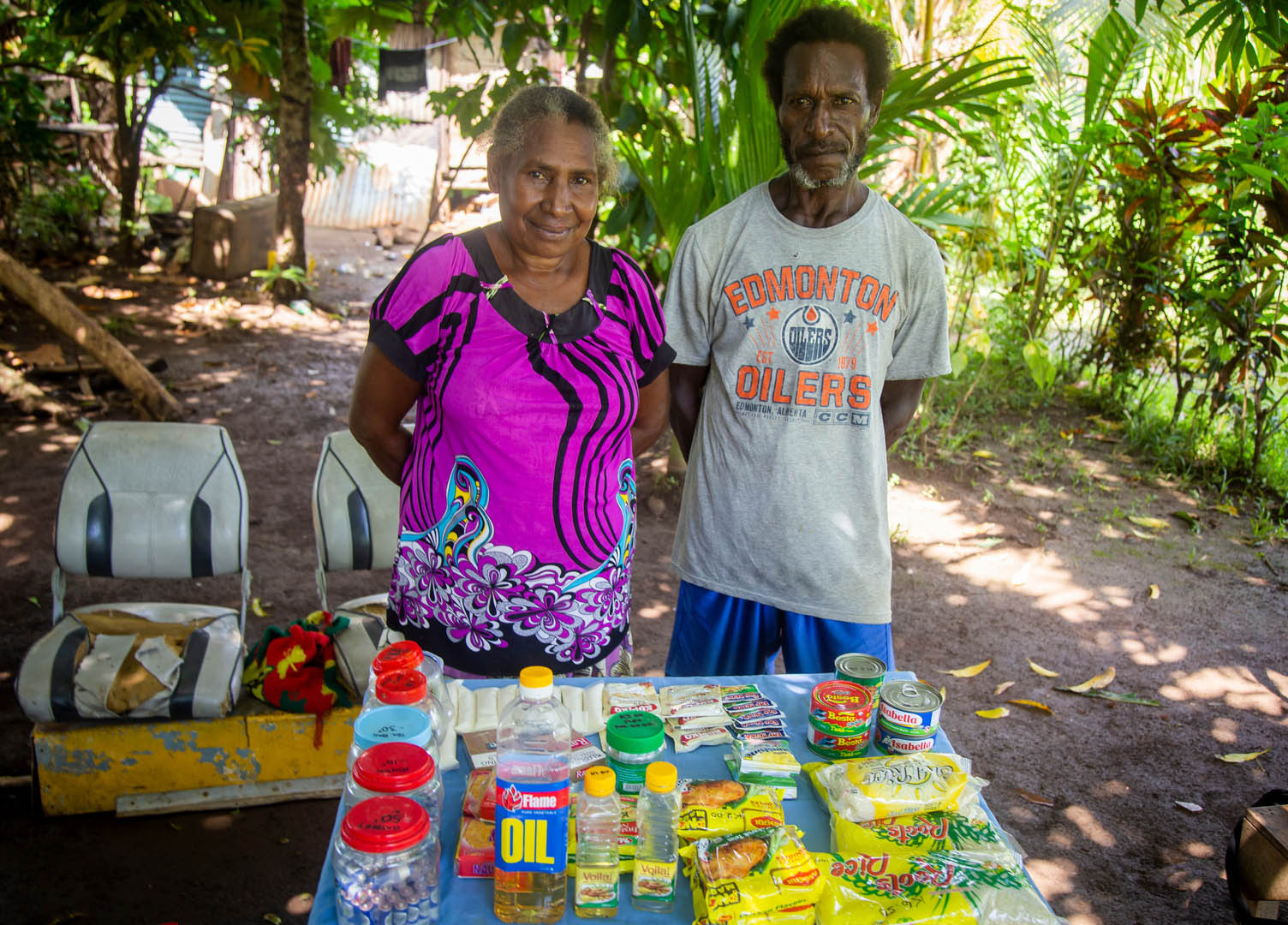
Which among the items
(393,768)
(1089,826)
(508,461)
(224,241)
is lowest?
(1089,826)

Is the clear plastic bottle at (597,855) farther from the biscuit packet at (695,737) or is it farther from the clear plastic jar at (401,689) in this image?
the biscuit packet at (695,737)

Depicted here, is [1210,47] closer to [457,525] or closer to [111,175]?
[457,525]

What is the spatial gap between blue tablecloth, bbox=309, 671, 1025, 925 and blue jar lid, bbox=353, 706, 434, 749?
21 cm

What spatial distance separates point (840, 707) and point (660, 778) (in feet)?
1.71

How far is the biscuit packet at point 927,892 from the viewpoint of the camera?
1.39m

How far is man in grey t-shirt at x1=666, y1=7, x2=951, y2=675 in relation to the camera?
7.41 feet

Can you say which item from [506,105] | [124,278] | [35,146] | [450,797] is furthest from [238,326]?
[450,797]

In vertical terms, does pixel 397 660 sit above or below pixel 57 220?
below

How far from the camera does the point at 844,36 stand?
2.24 metres

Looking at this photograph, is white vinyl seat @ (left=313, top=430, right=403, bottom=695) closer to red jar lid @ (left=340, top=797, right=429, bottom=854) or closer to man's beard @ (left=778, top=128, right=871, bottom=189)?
man's beard @ (left=778, top=128, right=871, bottom=189)

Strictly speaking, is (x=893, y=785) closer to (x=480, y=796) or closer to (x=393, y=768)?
(x=480, y=796)

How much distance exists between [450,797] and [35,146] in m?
11.2

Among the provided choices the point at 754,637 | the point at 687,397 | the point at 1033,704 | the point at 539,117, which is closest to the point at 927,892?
the point at 754,637

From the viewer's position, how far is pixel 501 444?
202 cm
